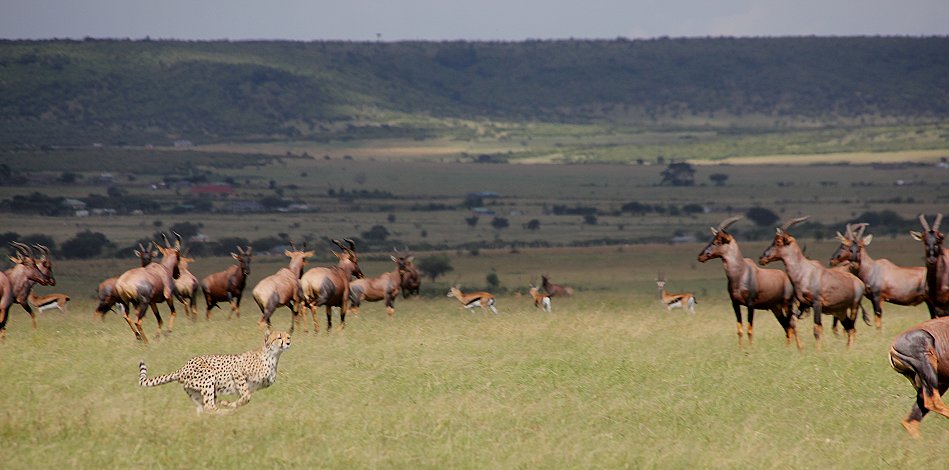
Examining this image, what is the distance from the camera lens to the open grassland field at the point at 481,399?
12.5 m

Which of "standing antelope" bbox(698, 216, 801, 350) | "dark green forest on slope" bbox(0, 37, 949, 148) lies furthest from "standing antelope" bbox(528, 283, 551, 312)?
"dark green forest on slope" bbox(0, 37, 949, 148)

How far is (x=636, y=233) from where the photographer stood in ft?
250

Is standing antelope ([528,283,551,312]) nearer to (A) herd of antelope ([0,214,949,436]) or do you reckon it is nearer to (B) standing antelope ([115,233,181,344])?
(A) herd of antelope ([0,214,949,436])

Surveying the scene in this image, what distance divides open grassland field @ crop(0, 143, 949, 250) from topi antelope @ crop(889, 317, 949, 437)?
188 feet

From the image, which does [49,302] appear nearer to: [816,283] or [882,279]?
[816,283]

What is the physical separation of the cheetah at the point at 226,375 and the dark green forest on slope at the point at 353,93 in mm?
120981

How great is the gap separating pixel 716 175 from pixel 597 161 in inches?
801

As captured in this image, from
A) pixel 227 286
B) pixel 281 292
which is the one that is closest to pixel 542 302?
pixel 227 286

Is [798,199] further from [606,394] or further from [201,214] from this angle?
[606,394]

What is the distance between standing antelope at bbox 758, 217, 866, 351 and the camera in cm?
1928

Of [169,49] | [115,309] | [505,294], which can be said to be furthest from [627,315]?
[169,49]

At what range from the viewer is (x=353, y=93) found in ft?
586

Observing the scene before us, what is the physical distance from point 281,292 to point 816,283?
8.08 meters

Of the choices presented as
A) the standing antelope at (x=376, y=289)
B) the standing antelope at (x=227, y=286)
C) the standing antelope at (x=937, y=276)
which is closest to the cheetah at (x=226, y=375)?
the standing antelope at (x=937, y=276)
